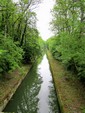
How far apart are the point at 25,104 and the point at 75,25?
24.1ft

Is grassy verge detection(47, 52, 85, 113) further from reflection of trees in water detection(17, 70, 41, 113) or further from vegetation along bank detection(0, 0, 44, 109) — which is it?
vegetation along bank detection(0, 0, 44, 109)

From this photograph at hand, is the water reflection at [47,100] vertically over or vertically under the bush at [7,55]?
under

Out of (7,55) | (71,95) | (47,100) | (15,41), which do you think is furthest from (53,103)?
(15,41)

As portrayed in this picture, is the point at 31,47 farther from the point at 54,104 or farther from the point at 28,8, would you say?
the point at 54,104

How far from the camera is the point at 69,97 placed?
1178 cm

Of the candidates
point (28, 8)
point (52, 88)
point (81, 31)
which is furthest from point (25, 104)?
point (28, 8)

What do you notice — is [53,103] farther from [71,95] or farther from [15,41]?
[15,41]

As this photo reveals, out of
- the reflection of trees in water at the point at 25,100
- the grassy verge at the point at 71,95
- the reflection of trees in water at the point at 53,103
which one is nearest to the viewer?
the grassy verge at the point at 71,95

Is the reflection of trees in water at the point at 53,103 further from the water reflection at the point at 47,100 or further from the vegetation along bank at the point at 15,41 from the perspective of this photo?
the vegetation along bank at the point at 15,41

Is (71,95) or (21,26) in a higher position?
(21,26)

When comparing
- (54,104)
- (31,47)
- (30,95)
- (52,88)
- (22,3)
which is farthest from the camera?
(31,47)

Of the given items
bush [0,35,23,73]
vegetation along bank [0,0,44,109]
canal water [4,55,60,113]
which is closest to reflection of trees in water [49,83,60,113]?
canal water [4,55,60,113]

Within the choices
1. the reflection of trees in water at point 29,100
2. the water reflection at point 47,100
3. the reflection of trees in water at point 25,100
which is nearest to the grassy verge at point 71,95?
the water reflection at point 47,100

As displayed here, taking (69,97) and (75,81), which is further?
(75,81)
